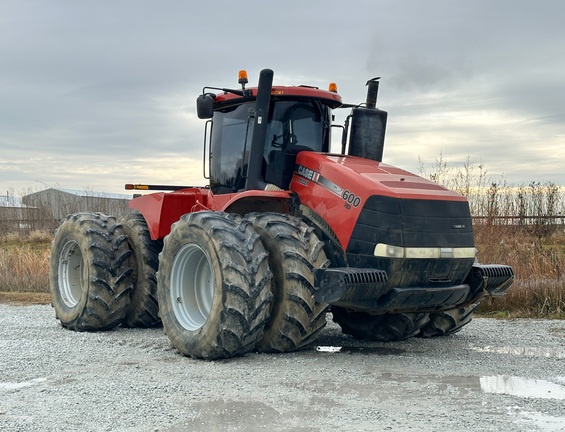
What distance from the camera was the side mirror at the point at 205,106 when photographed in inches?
295

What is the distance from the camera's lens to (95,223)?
346 inches

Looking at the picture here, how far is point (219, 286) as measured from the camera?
6266 millimetres

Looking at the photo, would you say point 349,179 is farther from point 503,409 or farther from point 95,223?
point 95,223

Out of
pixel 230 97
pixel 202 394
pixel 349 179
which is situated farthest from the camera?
pixel 230 97

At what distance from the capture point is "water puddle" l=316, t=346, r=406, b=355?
278 inches

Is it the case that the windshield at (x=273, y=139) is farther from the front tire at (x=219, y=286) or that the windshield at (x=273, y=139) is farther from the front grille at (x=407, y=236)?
the front grille at (x=407, y=236)

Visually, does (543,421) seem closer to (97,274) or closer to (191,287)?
(191,287)

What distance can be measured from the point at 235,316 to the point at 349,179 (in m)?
1.75

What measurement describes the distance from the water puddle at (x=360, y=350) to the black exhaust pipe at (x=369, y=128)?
7.33 ft

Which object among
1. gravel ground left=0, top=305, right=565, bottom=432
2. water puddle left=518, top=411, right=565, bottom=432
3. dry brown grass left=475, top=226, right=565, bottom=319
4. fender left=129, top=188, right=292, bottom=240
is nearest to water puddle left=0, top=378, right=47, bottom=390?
gravel ground left=0, top=305, right=565, bottom=432

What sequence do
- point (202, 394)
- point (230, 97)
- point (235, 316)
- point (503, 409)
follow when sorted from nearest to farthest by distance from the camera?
1. point (503, 409)
2. point (202, 394)
3. point (235, 316)
4. point (230, 97)

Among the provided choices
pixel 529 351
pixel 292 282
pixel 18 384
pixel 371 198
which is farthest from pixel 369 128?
pixel 18 384

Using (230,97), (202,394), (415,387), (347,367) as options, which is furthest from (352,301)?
(230,97)

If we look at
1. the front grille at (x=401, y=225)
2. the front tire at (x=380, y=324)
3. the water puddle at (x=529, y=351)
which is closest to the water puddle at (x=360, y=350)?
the front tire at (x=380, y=324)
